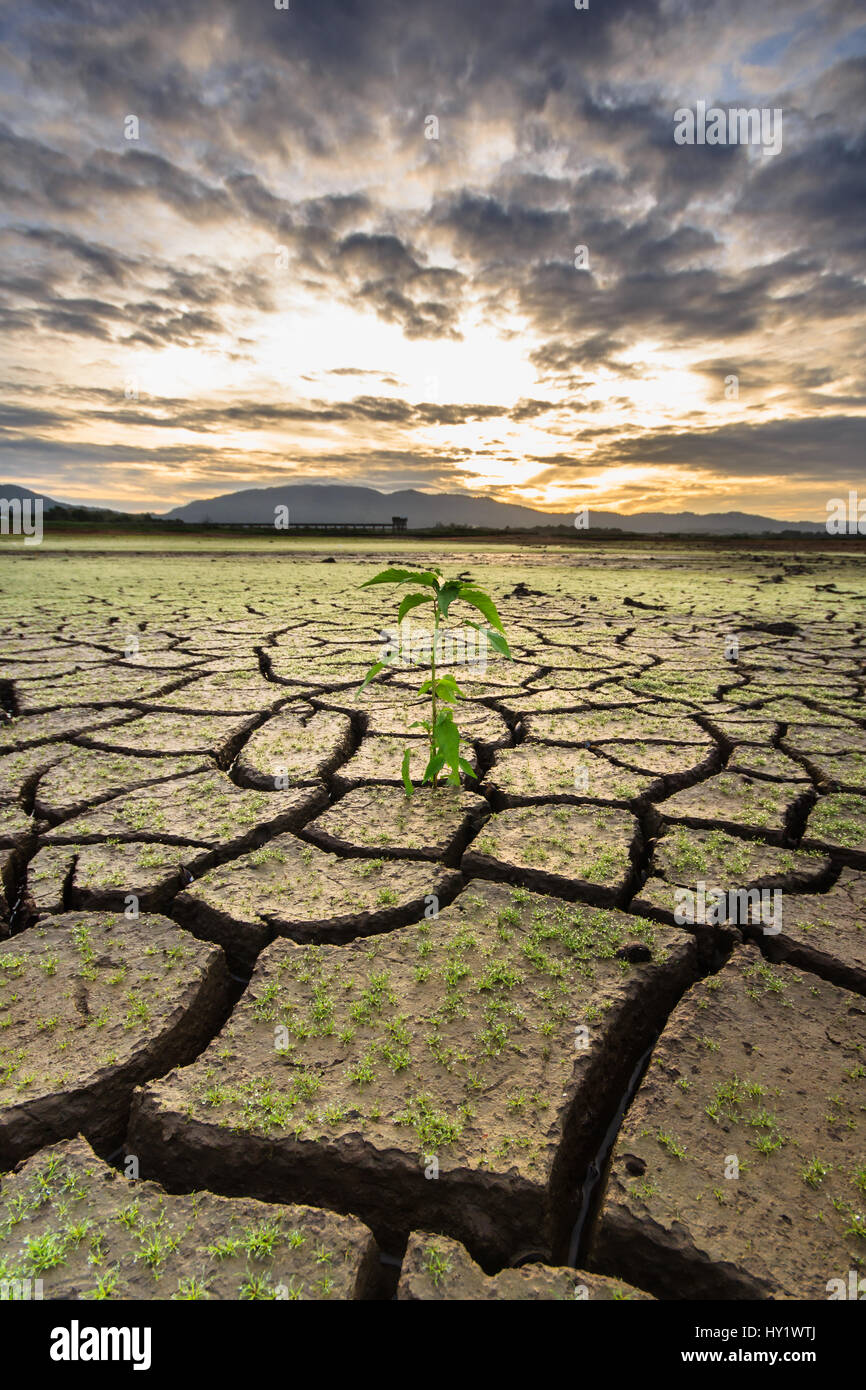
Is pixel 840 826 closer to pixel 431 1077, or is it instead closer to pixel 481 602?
pixel 481 602

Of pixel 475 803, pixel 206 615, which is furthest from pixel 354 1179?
pixel 206 615

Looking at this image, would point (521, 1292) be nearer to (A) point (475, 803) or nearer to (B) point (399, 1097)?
(B) point (399, 1097)

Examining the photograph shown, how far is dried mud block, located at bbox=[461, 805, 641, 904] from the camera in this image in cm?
145

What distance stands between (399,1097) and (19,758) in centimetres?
183

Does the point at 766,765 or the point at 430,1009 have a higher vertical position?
the point at 766,765

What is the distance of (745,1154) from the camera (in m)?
0.85

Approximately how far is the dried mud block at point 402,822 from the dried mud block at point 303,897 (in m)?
0.06

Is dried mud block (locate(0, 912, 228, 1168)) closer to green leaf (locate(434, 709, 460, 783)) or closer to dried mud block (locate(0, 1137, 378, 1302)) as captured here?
dried mud block (locate(0, 1137, 378, 1302))

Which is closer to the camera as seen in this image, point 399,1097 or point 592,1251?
point 592,1251

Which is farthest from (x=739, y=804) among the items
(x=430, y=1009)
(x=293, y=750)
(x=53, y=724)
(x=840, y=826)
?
(x=53, y=724)

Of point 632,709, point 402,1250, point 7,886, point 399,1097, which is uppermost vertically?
point 632,709

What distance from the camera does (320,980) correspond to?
116cm

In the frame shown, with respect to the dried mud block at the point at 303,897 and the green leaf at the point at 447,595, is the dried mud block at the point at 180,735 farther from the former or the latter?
the green leaf at the point at 447,595

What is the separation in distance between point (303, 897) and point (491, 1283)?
81 centimetres
